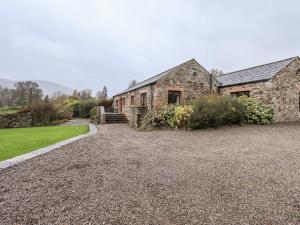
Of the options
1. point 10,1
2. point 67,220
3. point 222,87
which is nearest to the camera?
point 67,220

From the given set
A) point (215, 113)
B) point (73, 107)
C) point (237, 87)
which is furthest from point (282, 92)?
point (73, 107)

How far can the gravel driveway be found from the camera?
2472 millimetres

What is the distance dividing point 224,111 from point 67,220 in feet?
31.7

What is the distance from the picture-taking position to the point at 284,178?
12.1 ft

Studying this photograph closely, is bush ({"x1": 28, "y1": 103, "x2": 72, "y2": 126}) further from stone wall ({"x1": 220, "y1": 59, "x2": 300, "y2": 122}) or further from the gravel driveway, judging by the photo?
stone wall ({"x1": 220, "y1": 59, "x2": 300, "y2": 122})

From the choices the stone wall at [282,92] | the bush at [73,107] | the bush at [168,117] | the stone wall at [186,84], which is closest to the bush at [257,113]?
the stone wall at [282,92]

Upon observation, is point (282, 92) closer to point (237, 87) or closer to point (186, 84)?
point (237, 87)

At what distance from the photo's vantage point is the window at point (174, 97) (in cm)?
1392

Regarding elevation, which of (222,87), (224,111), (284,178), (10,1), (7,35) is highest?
(7,35)

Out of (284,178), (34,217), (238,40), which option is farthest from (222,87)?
(34,217)

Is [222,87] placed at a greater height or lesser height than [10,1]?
lesser

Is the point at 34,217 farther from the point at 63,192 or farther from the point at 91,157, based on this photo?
the point at 91,157

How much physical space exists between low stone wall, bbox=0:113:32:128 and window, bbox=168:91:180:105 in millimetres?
12255

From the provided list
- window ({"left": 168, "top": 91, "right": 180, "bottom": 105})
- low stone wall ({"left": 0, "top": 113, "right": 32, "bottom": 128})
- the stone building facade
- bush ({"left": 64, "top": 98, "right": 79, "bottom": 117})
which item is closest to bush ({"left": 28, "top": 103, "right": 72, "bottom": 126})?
low stone wall ({"left": 0, "top": 113, "right": 32, "bottom": 128})
